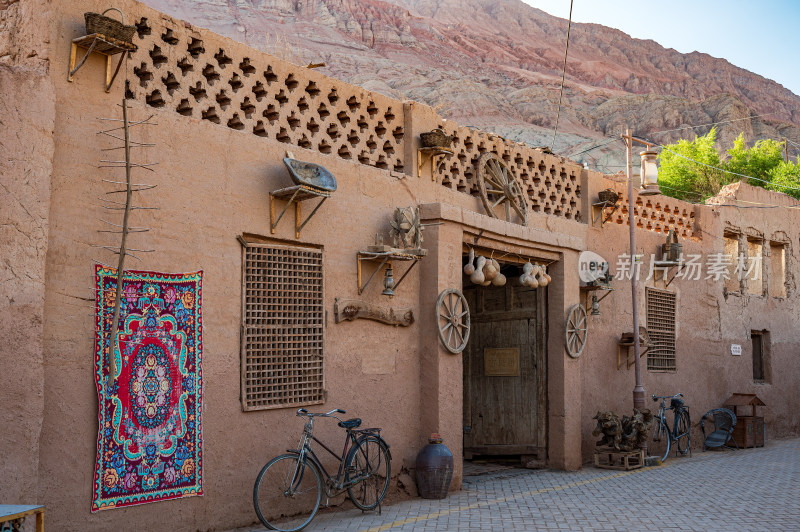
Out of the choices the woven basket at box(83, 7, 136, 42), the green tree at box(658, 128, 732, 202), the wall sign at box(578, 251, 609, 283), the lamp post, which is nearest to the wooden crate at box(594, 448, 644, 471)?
the lamp post

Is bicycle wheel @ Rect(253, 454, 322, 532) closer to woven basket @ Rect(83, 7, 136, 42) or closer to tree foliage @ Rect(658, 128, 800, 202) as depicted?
woven basket @ Rect(83, 7, 136, 42)

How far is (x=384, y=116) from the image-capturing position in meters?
9.27

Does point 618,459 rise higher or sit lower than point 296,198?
lower

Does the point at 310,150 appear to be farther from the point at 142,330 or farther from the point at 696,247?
the point at 696,247

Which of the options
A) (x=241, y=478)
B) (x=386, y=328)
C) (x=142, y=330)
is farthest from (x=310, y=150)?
(x=241, y=478)

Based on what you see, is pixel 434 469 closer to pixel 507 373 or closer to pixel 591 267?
pixel 507 373

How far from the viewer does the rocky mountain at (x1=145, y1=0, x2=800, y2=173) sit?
5212 cm

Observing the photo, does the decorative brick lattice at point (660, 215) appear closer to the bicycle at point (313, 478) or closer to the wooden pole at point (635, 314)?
the wooden pole at point (635, 314)

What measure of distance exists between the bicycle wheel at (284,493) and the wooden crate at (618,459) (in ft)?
17.7

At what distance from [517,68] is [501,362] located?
64.8 metres

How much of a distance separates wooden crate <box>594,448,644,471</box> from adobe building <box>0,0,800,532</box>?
39 cm

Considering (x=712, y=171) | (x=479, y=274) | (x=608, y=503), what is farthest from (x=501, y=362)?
→ (x=712, y=171)

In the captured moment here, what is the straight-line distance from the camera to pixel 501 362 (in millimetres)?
11805

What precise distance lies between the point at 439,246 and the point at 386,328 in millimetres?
1185
